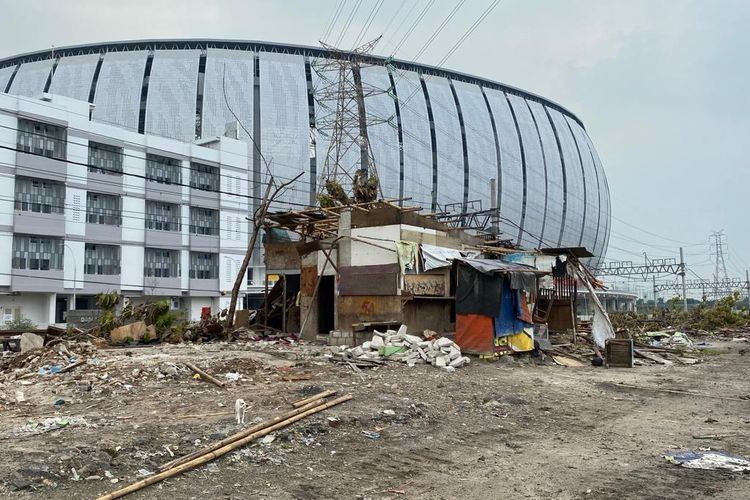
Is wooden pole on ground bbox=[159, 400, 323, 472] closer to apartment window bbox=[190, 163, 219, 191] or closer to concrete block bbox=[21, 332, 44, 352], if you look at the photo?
concrete block bbox=[21, 332, 44, 352]

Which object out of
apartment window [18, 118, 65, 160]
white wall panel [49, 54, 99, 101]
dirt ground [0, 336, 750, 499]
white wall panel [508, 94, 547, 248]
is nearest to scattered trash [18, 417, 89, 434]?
dirt ground [0, 336, 750, 499]

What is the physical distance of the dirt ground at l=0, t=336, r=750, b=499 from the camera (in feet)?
18.1

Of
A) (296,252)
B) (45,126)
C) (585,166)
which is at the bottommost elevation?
(296,252)

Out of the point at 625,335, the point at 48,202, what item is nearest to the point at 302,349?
the point at 625,335

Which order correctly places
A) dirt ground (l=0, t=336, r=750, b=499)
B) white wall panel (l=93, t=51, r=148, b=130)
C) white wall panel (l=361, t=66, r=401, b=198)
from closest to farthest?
dirt ground (l=0, t=336, r=750, b=499) → white wall panel (l=93, t=51, r=148, b=130) → white wall panel (l=361, t=66, r=401, b=198)

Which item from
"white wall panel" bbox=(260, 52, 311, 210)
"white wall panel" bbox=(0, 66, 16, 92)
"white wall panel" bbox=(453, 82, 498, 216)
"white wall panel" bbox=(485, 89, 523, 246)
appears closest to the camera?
"white wall panel" bbox=(260, 52, 311, 210)

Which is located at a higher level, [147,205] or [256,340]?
[147,205]

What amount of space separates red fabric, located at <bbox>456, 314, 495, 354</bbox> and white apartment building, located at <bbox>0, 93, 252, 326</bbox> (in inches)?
809

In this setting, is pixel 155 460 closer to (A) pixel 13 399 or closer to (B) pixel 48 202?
(A) pixel 13 399

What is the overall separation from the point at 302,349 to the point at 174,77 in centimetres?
5210

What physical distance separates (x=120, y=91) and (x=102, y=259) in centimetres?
2546

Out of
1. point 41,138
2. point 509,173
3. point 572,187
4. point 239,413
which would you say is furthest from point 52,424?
point 572,187

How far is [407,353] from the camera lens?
44.5ft

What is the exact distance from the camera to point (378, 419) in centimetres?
813
